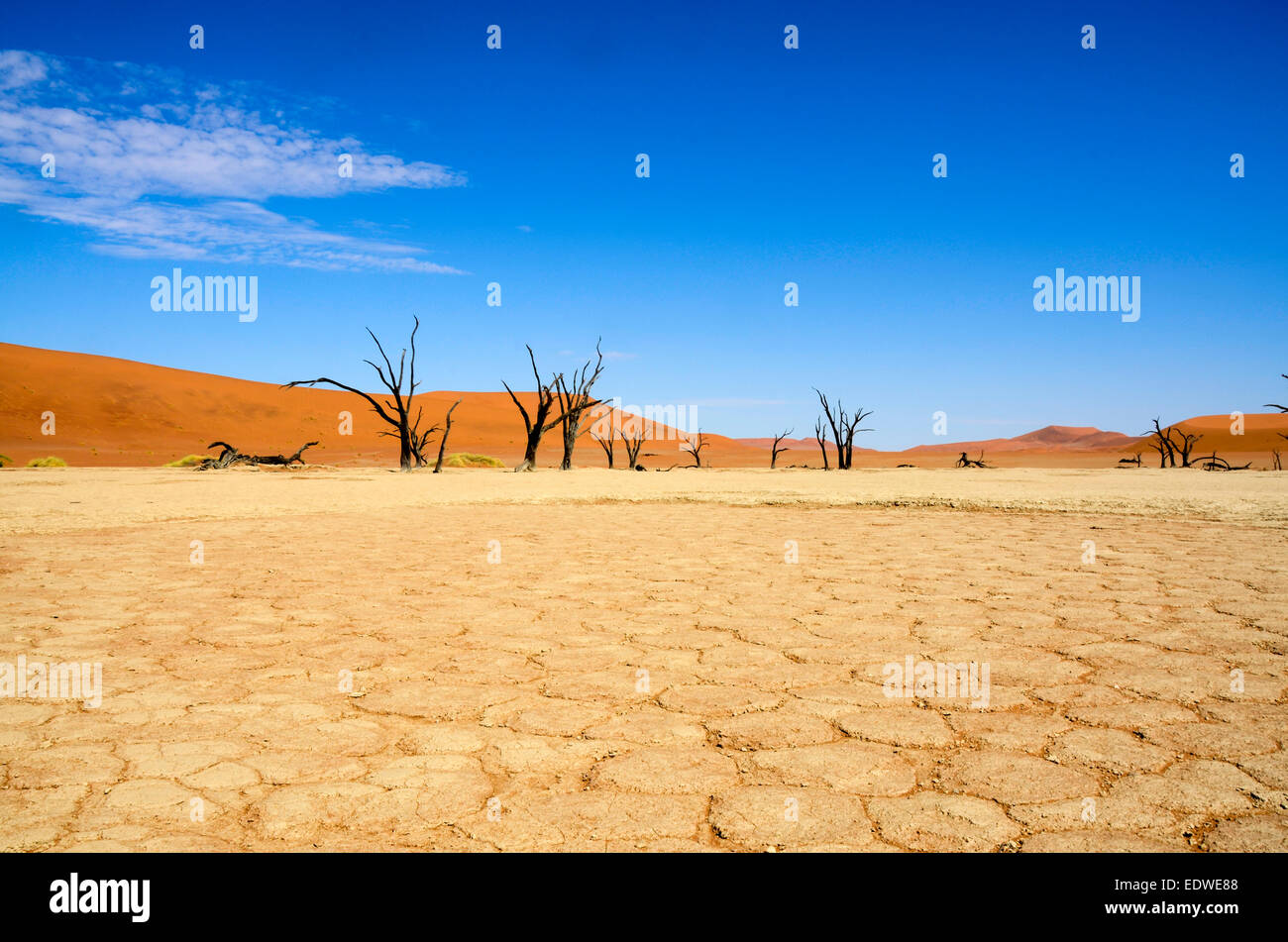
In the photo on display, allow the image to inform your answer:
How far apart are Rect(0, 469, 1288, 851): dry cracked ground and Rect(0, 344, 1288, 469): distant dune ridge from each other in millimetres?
23725

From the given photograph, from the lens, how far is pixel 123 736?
2443mm

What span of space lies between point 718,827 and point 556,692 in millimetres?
1172

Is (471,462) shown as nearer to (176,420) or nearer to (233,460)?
(233,460)

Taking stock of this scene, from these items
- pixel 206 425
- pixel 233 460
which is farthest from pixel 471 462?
pixel 206 425

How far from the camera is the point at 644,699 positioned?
2830 millimetres

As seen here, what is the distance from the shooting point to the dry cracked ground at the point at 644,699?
190 cm

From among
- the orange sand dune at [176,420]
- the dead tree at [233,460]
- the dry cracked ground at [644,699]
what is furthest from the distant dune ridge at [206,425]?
the dry cracked ground at [644,699]

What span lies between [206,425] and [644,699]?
4608 centimetres

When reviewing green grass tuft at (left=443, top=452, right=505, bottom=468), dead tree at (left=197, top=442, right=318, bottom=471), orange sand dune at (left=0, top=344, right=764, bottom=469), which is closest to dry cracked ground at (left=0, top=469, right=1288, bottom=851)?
dead tree at (left=197, top=442, right=318, bottom=471)

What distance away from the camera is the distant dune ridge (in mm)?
31703

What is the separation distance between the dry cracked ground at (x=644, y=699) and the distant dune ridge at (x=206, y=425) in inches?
934

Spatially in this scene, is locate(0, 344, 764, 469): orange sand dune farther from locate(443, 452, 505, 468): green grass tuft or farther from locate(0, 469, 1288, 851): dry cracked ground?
locate(0, 469, 1288, 851): dry cracked ground

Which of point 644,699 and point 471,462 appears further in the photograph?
point 471,462
